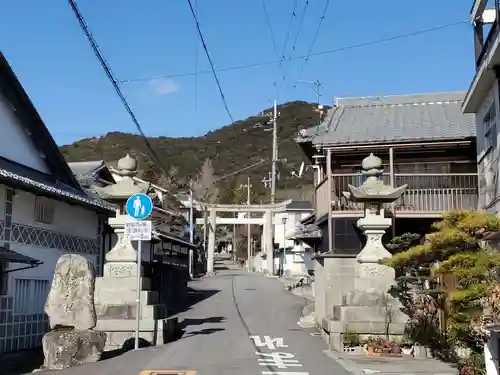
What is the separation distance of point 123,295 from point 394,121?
41.7 ft

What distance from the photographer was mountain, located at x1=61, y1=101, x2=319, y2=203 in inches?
2689

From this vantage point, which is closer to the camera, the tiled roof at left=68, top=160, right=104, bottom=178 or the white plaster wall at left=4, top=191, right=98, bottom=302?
the white plaster wall at left=4, top=191, right=98, bottom=302

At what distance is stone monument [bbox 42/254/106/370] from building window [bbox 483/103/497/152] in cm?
1006

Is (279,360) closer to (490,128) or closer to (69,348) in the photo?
(69,348)

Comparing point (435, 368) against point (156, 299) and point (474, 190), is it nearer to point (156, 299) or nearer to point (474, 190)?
point (156, 299)

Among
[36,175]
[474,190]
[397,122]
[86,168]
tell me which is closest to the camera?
[36,175]

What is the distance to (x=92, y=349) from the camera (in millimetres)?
11453

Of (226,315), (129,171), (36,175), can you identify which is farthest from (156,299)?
(226,315)

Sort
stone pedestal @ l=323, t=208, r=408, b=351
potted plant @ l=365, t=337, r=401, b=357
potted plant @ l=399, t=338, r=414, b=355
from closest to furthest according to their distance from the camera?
potted plant @ l=365, t=337, r=401, b=357, potted plant @ l=399, t=338, r=414, b=355, stone pedestal @ l=323, t=208, r=408, b=351

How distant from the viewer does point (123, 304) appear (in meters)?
14.4

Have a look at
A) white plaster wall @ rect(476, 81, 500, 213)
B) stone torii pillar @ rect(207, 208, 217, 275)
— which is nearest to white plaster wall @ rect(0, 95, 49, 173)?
white plaster wall @ rect(476, 81, 500, 213)

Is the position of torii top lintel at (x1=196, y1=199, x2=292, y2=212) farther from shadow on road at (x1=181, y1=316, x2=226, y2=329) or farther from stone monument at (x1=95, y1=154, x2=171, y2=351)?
stone monument at (x1=95, y1=154, x2=171, y2=351)

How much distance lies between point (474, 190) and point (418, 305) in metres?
7.25

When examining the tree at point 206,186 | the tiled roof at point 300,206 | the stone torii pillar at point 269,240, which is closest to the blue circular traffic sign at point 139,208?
the stone torii pillar at point 269,240
